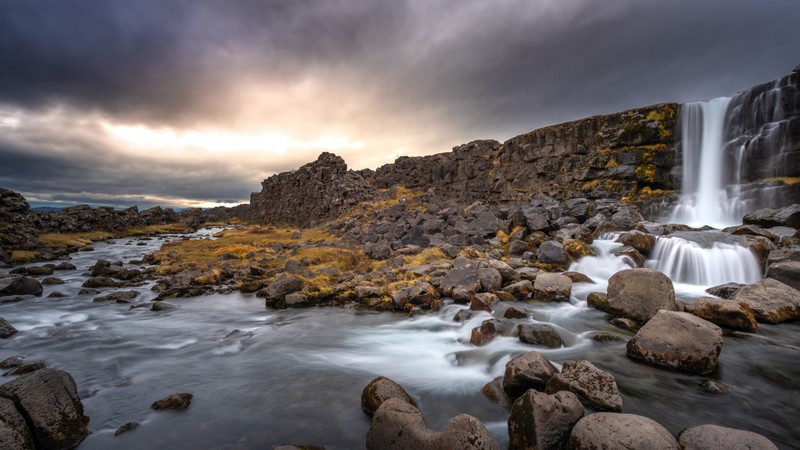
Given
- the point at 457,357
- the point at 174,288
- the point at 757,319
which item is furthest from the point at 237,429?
the point at 174,288

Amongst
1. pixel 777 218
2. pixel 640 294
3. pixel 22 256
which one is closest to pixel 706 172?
pixel 777 218

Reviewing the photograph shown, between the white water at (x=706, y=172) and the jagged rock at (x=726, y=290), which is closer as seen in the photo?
the jagged rock at (x=726, y=290)

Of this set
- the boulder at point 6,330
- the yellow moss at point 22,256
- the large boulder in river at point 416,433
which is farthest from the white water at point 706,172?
the yellow moss at point 22,256

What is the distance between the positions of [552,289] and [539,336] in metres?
4.33

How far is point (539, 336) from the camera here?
9.28 meters

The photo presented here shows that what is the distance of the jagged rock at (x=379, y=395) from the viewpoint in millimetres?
6273

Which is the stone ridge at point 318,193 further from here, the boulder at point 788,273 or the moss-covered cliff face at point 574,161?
the boulder at point 788,273

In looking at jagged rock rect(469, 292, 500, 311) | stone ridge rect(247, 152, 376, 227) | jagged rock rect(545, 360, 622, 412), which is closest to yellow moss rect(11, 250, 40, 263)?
stone ridge rect(247, 152, 376, 227)

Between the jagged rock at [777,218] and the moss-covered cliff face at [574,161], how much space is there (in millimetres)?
16254

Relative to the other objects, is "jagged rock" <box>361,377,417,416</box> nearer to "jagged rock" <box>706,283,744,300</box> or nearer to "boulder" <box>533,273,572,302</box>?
"boulder" <box>533,273,572,302</box>

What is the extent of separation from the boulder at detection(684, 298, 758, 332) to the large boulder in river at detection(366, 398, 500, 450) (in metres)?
8.65

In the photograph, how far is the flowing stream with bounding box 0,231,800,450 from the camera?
238 inches

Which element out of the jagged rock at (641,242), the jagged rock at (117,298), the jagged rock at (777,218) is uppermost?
the jagged rock at (777,218)

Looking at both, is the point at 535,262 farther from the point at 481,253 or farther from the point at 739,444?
the point at 739,444
